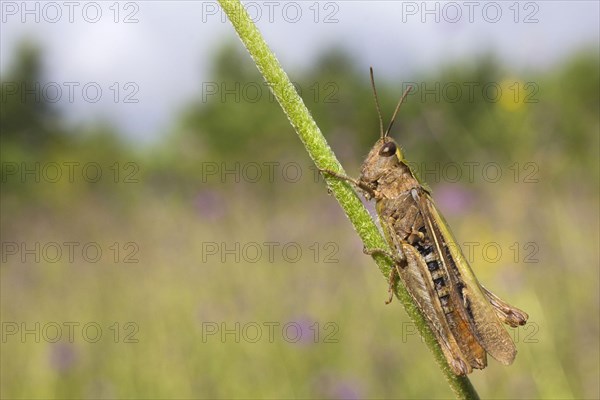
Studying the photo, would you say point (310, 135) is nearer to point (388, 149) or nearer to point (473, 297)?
point (473, 297)

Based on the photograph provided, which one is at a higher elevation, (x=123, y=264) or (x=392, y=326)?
(x=123, y=264)

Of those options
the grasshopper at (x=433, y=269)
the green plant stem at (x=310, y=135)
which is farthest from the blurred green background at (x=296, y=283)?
the green plant stem at (x=310, y=135)

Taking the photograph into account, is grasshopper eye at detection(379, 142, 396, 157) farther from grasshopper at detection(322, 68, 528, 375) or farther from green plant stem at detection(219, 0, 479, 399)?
green plant stem at detection(219, 0, 479, 399)

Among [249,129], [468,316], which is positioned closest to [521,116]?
[468,316]

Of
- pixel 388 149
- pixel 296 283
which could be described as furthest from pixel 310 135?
pixel 296 283

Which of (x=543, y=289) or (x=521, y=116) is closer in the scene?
(x=521, y=116)

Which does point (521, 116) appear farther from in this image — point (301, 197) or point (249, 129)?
point (249, 129)
